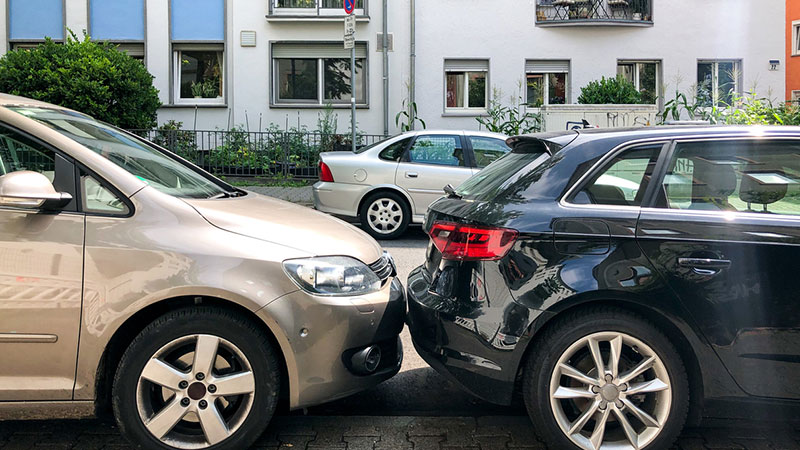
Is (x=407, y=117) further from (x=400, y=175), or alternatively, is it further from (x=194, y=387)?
(x=194, y=387)

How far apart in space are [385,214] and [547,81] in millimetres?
10258

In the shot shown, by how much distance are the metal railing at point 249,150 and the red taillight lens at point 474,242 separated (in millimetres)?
12292

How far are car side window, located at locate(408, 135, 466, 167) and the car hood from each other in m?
6.67

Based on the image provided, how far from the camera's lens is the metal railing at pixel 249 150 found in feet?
52.1

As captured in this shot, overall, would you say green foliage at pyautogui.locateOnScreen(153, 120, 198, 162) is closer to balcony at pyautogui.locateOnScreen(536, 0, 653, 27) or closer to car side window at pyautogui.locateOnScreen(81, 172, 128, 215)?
balcony at pyautogui.locateOnScreen(536, 0, 653, 27)

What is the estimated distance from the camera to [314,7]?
18625 millimetres

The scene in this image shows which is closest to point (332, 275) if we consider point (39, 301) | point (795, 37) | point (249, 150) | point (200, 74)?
point (39, 301)

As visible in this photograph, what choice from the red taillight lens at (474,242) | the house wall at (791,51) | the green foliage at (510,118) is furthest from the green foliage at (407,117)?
the red taillight lens at (474,242)

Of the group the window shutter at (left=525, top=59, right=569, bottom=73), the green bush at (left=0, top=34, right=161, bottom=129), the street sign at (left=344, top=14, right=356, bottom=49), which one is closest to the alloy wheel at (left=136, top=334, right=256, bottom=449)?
the street sign at (left=344, top=14, right=356, bottom=49)

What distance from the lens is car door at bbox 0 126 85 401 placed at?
316cm

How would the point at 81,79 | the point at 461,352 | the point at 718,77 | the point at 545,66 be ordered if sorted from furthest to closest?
the point at 718,77 → the point at 545,66 → the point at 81,79 → the point at 461,352

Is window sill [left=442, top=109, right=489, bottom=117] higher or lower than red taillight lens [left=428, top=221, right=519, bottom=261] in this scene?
higher

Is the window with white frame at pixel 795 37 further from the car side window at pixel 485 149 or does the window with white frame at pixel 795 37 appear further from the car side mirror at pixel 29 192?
the car side mirror at pixel 29 192

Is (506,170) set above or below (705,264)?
above
